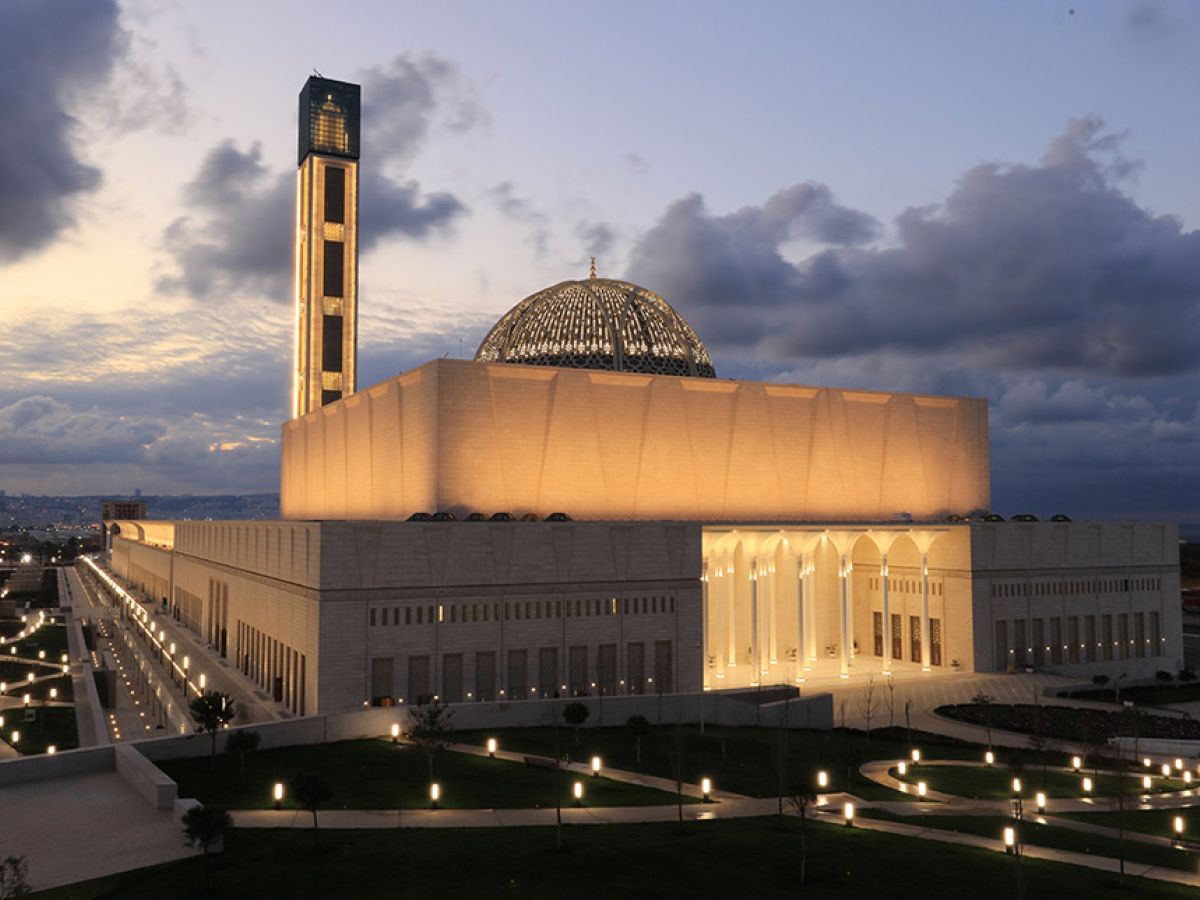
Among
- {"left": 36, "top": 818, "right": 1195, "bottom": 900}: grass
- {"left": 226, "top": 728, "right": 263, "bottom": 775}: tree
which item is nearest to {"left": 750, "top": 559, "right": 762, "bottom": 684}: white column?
{"left": 226, "top": 728, "right": 263, "bottom": 775}: tree

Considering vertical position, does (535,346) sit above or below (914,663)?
above

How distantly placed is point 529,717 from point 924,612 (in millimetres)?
27345

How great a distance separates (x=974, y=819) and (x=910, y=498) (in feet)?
126

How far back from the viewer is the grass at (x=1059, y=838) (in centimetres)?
2039

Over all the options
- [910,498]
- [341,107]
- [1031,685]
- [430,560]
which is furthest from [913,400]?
[341,107]

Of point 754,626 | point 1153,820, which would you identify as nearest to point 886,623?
point 754,626

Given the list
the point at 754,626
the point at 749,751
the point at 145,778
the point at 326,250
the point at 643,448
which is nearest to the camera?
the point at 145,778

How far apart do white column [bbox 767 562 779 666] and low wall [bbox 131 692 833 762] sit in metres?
13.5

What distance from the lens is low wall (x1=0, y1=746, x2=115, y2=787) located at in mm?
24078

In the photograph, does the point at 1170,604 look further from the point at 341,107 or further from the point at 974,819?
the point at 341,107

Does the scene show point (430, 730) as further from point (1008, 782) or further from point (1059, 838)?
point (1008, 782)

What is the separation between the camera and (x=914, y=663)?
55.8 meters

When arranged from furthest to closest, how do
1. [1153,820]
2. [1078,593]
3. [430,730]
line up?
[1078,593], [430,730], [1153,820]

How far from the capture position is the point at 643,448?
51.7 meters
